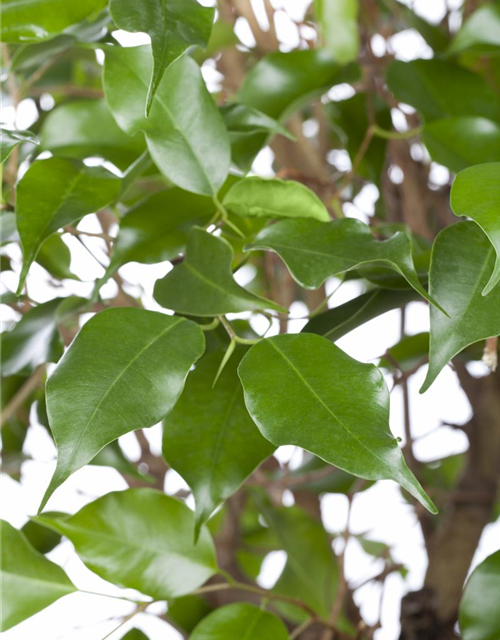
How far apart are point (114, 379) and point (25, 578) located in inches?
5.4

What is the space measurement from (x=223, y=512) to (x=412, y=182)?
329mm

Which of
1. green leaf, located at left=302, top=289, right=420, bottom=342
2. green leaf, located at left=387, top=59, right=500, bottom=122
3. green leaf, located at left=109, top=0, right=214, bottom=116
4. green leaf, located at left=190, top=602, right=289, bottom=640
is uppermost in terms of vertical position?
green leaf, located at left=109, top=0, right=214, bottom=116

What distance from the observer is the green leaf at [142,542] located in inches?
13.4

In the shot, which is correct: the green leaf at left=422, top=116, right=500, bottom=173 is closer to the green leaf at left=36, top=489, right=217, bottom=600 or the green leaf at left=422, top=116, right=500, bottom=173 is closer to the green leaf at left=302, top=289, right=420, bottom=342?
the green leaf at left=302, top=289, right=420, bottom=342

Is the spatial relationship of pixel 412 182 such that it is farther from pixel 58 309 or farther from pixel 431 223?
pixel 58 309

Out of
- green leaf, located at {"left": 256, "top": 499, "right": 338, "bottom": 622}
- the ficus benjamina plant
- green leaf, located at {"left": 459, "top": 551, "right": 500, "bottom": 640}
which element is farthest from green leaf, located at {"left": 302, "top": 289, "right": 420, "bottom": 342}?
green leaf, located at {"left": 256, "top": 499, "right": 338, "bottom": 622}

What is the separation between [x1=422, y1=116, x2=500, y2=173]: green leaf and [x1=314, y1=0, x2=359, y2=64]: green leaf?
0.36 feet

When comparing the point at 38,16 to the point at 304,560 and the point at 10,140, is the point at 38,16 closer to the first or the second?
the point at 10,140

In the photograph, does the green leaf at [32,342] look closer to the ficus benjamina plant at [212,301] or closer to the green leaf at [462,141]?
the ficus benjamina plant at [212,301]

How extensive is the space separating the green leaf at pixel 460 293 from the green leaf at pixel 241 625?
151mm

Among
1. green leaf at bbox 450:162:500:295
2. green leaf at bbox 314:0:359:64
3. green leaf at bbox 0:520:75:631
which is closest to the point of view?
green leaf at bbox 450:162:500:295

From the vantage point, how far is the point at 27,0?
12.1 inches

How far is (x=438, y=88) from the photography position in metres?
0.42

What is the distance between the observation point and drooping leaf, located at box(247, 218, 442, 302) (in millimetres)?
255
